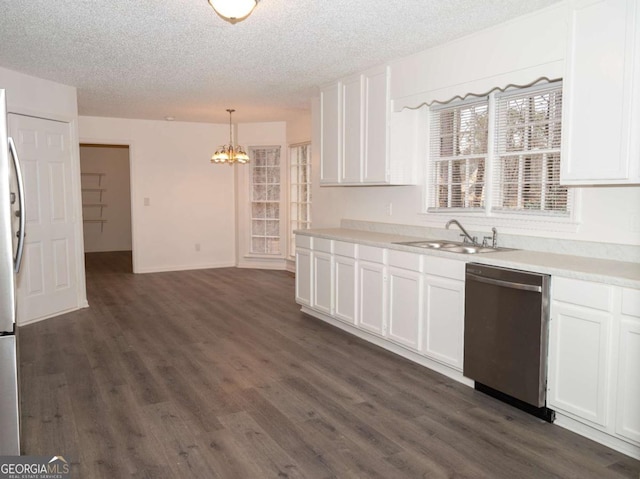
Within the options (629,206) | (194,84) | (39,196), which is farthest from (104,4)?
(629,206)

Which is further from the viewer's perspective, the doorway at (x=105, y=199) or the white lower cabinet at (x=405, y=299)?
the doorway at (x=105, y=199)

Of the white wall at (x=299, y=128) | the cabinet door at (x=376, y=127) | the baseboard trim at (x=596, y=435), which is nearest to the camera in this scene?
the baseboard trim at (x=596, y=435)

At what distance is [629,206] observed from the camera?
3.00 meters

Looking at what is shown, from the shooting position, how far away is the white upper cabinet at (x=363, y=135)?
455 cm

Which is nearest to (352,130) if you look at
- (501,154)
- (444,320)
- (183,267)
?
(501,154)

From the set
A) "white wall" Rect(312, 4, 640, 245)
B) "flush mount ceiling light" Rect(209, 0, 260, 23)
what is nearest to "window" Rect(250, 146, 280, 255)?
"white wall" Rect(312, 4, 640, 245)

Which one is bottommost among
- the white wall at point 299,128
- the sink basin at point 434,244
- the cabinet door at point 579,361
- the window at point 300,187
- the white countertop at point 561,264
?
→ the cabinet door at point 579,361

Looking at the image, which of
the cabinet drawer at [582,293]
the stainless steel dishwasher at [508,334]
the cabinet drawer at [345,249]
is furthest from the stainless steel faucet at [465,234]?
the cabinet drawer at [582,293]

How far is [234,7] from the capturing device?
272 centimetres

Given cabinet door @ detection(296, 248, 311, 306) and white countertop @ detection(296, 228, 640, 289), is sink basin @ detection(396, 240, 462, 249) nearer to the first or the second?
white countertop @ detection(296, 228, 640, 289)

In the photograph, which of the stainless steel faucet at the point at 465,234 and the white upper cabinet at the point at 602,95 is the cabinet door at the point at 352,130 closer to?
the stainless steel faucet at the point at 465,234

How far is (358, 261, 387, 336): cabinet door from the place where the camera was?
13.8ft

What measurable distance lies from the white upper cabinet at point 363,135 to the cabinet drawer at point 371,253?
652mm

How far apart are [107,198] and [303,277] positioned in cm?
736
